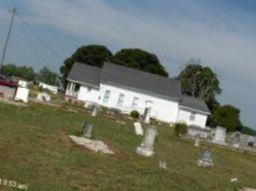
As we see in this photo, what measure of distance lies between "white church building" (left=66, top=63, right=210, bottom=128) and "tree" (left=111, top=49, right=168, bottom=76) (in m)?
23.7

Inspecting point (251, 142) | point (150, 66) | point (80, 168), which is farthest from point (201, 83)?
point (80, 168)

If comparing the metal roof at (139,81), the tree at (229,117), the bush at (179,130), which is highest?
the metal roof at (139,81)

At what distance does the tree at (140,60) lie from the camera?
96.1 m

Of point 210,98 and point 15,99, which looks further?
point 210,98

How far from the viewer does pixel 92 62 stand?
323 feet

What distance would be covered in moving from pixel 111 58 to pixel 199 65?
15.1 m

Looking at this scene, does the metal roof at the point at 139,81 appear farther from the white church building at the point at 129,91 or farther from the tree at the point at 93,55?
the tree at the point at 93,55

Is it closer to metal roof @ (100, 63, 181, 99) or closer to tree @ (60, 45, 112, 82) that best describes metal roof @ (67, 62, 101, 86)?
metal roof @ (100, 63, 181, 99)

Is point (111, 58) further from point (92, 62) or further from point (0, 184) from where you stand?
point (0, 184)

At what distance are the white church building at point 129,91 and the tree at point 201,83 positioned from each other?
2716 cm

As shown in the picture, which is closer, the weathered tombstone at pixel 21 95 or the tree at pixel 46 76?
the weathered tombstone at pixel 21 95

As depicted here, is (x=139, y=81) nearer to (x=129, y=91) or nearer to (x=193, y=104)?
(x=129, y=91)

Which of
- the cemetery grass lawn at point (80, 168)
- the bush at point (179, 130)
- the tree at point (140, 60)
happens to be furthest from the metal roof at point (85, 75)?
the cemetery grass lawn at point (80, 168)

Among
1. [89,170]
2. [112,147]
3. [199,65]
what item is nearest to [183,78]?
[199,65]
